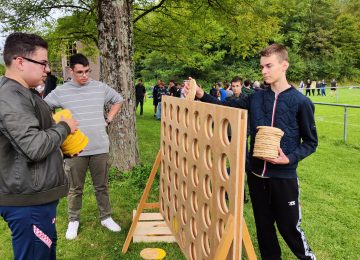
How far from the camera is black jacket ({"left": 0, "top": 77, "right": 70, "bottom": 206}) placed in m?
2.05

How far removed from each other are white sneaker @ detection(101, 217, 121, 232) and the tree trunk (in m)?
1.95

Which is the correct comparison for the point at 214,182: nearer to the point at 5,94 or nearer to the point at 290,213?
the point at 290,213

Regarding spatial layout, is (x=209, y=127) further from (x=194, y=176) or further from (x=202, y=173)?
(x=194, y=176)

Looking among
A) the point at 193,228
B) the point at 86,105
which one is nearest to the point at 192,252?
the point at 193,228

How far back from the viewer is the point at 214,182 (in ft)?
7.75

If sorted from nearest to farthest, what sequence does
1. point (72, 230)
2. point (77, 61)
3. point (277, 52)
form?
point (277, 52) → point (77, 61) → point (72, 230)

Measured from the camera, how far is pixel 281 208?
284cm

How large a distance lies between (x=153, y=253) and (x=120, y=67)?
11.3 feet

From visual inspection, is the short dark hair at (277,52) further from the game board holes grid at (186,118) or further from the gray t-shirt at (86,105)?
the gray t-shirt at (86,105)

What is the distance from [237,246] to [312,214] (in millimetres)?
3228

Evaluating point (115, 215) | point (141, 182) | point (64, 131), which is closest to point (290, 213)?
point (64, 131)

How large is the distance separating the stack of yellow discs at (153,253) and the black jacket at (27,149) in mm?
1648

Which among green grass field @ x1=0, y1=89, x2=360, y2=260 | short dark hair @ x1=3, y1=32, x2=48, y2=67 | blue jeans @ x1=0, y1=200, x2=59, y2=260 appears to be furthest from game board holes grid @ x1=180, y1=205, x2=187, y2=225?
short dark hair @ x1=3, y1=32, x2=48, y2=67

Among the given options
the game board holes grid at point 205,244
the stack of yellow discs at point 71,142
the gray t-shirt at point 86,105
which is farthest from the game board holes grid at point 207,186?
the gray t-shirt at point 86,105
